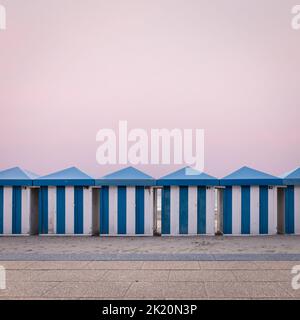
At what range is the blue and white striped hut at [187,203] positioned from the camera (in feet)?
30.8

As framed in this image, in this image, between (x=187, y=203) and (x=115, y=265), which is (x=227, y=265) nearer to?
(x=115, y=265)

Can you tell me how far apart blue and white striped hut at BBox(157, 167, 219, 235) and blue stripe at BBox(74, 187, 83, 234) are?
7.18 feet

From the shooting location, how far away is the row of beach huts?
30.9ft

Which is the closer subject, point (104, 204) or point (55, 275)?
point (55, 275)

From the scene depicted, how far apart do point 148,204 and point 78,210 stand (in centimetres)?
193

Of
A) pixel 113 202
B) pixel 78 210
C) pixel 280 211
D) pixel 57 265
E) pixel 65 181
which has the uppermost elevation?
pixel 65 181

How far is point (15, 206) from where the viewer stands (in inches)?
381

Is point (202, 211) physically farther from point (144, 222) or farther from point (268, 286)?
point (268, 286)

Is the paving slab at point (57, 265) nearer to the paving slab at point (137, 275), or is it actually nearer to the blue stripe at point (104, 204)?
the paving slab at point (137, 275)

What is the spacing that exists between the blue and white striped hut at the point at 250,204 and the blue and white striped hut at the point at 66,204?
12.2 ft

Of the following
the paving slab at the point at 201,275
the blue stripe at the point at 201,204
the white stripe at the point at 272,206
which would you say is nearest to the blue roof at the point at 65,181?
the blue stripe at the point at 201,204

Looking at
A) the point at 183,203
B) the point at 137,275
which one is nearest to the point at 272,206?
the point at 183,203
